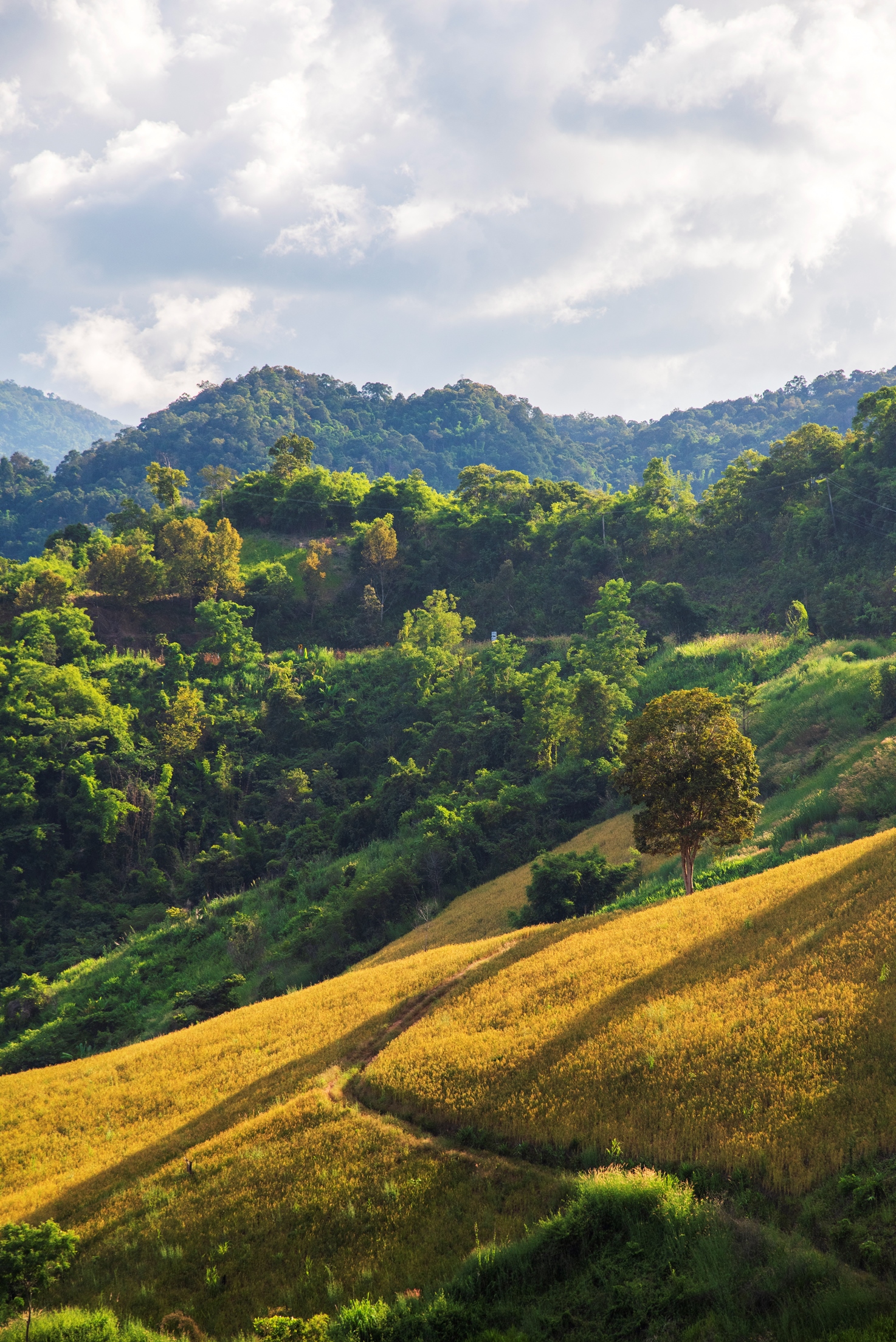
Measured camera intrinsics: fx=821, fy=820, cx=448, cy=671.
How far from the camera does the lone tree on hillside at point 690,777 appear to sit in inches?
944

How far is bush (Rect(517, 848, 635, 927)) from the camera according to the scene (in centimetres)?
2872

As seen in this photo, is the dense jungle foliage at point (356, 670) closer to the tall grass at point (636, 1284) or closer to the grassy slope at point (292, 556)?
the grassy slope at point (292, 556)

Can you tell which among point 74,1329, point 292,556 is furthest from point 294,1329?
point 292,556

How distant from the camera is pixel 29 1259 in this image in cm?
1034

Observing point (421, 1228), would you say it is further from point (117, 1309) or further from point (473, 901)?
point (473, 901)

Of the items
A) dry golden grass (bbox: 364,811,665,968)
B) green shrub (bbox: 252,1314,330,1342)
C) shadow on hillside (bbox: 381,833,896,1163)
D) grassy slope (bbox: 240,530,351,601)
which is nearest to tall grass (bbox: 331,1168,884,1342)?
green shrub (bbox: 252,1314,330,1342)

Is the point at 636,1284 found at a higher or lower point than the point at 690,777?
lower

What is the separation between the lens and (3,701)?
54.8 m

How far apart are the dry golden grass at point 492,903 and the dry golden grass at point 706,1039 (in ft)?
36.3

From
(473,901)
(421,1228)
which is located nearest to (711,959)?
(421,1228)

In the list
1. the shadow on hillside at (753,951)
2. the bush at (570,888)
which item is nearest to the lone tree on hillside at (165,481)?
the bush at (570,888)

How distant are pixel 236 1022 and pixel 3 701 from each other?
38237 mm

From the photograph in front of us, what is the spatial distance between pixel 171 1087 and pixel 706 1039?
14.2m

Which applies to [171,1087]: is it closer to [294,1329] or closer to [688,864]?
[294,1329]
